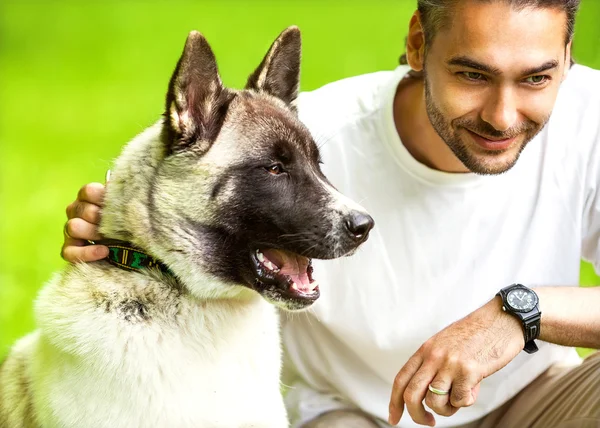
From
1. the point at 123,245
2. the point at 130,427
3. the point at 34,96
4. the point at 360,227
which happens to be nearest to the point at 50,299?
the point at 123,245

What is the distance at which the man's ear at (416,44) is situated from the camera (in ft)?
10.2

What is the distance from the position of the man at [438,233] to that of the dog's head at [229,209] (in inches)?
24.9

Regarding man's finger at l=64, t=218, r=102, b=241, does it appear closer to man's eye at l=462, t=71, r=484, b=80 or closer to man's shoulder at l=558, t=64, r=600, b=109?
man's eye at l=462, t=71, r=484, b=80

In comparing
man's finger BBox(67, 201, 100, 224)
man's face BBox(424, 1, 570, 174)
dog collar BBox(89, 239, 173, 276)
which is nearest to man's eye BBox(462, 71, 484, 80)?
man's face BBox(424, 1, 570, 174)

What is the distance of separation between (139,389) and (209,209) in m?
0.58

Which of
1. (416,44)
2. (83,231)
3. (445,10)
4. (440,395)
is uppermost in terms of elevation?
(445,10)

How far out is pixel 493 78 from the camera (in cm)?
275

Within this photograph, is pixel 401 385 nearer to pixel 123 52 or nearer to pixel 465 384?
pixel 465 384

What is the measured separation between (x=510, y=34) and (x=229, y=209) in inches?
42.5

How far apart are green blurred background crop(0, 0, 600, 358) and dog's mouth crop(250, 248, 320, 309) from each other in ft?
12.5

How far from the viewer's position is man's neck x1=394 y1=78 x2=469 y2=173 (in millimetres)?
3129

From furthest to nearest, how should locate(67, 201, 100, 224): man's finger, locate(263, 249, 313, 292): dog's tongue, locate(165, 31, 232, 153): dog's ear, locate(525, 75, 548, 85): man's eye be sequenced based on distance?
locate(525, 75, 548, 85): man's eye
locate(67, 201, 100, 224): man's finger
locate(263, 249, 313, 292): dog's tongue
locate(165, 31, 232, 153): dog's ear

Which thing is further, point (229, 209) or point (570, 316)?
point (570, 316)

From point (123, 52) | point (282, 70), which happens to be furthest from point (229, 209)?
point (123, 52)
